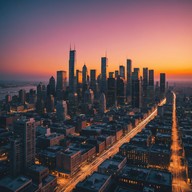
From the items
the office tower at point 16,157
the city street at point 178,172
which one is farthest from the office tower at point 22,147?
the city street at point 178,172

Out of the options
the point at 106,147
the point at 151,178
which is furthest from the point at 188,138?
the point at 151,178

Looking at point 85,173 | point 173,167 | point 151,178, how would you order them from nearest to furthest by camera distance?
point 151,178 < point 85,173 < point 173,167

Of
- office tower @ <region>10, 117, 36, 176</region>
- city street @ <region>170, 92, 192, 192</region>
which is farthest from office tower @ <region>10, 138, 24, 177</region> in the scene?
city street @ <region>170, 92, 192, 192</region>

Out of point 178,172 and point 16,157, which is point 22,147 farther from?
point 178,172

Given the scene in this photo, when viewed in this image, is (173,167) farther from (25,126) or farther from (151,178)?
(25,126)

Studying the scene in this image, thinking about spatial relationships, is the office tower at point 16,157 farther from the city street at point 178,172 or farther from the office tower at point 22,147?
the city street at point 178,172

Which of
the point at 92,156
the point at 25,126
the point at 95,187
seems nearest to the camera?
the point at 95,187

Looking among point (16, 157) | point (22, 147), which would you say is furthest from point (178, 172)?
point (16, 157)

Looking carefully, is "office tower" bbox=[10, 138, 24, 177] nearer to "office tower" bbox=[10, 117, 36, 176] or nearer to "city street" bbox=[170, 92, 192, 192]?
"office tower" bbox=[10, 117, 36, 176]
